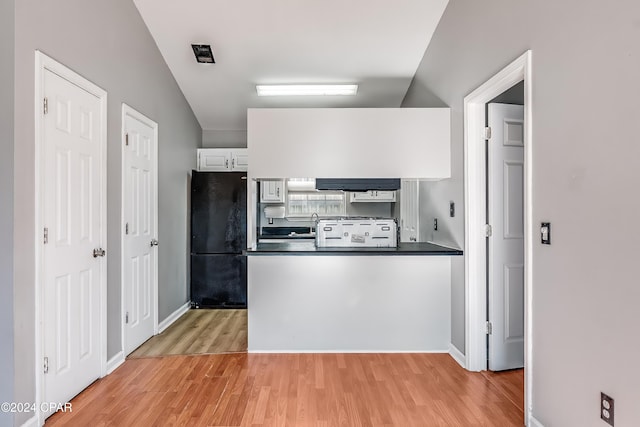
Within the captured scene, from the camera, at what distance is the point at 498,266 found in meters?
2.86

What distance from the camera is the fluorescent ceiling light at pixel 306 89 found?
4371 millimetres

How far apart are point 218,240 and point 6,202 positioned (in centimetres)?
292

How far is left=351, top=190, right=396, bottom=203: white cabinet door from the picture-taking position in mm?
5621

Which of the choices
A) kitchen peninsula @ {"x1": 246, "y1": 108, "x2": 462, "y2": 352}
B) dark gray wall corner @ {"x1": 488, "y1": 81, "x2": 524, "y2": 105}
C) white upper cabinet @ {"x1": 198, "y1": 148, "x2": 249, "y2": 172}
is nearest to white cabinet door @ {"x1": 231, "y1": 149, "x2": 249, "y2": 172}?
white upper cabinet @ {"x1": 198, "y1": 148, "x2": 249, "y2": 172}

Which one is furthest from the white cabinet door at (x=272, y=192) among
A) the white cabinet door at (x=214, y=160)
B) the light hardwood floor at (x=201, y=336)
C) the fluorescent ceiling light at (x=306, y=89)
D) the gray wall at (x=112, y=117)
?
the light hardwood floor at (x=201, y=336)

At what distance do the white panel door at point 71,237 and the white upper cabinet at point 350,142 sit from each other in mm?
1296

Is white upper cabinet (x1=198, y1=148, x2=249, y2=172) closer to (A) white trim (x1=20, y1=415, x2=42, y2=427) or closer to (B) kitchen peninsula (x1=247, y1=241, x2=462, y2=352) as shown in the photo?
(B) kitchen peninsula (x1=247, y1=241, x2=462, y2=352)

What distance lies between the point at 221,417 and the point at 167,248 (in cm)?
238
